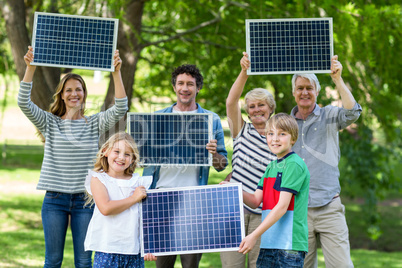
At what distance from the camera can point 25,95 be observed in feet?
16.3

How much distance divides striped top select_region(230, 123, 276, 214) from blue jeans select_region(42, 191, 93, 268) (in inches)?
61.4

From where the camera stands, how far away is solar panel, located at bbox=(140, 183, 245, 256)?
14.4 feet

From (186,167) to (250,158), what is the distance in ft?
2.31

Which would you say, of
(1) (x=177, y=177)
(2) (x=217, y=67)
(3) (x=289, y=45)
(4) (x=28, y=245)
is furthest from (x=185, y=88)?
(2) (x=217, y=67)

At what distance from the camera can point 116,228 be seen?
174 inches

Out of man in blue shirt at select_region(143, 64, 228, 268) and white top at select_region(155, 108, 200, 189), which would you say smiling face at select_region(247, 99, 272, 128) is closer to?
man in blue shirt at select_region(143, 64, 228, 268)

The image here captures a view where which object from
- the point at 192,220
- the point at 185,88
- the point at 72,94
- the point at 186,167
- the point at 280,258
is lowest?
the point at 280,258

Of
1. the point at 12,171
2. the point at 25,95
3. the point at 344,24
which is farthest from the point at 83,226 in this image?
the point at 12,171

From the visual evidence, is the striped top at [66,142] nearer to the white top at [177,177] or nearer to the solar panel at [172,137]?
the solar panel at [172,137]

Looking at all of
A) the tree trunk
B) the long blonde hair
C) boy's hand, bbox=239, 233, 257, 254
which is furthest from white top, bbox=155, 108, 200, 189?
the tree trunk

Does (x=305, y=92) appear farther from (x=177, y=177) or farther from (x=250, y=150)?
(x=177, y=177)

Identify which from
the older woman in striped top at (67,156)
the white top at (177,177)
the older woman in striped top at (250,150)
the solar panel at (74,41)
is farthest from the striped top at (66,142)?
the older woman in striped top at (250,150)

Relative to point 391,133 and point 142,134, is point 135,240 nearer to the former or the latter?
point 142,134

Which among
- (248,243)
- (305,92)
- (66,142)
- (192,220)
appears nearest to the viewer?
(248,243)
